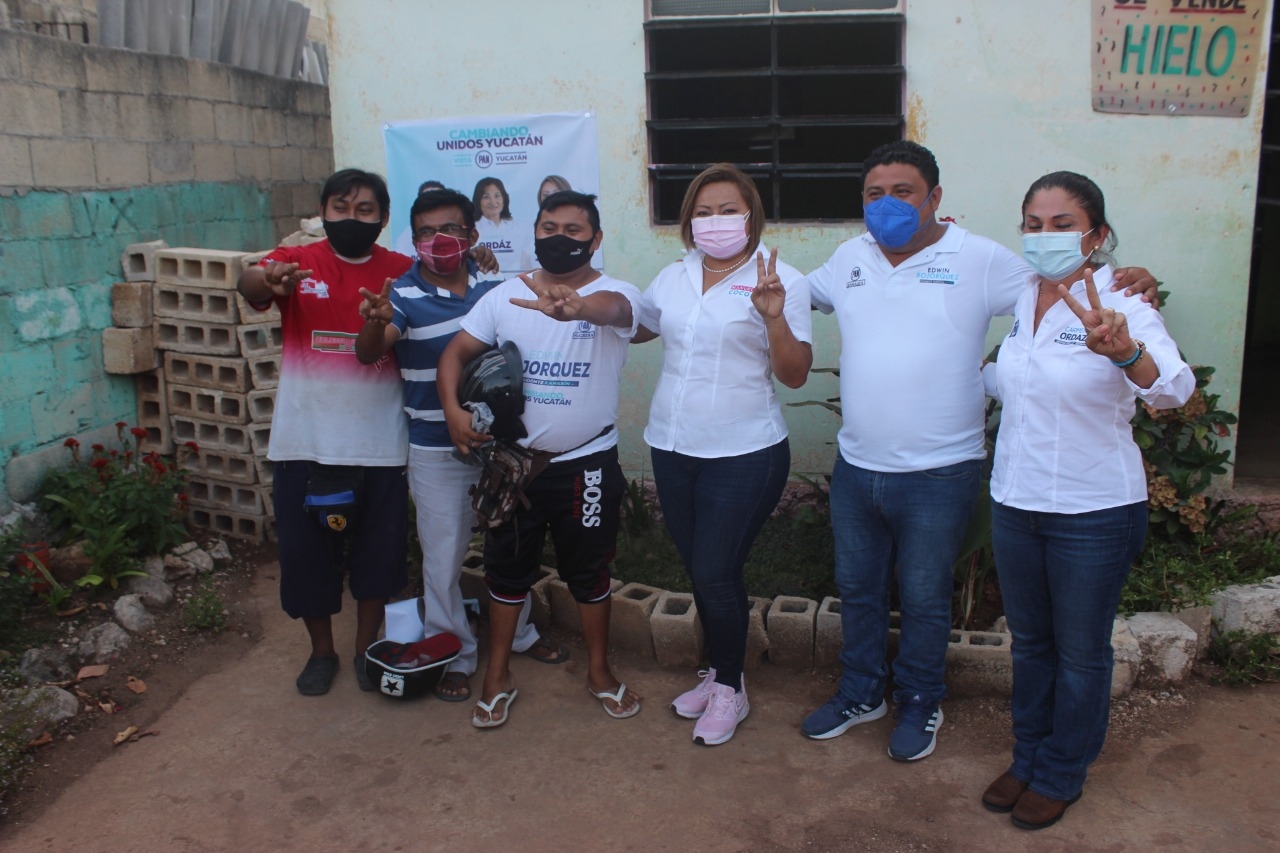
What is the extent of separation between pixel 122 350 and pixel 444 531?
2486 mm

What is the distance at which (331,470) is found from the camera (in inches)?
151

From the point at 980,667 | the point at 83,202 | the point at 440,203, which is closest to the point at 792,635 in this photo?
the point at 980,667

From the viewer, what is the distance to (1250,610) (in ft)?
13.0

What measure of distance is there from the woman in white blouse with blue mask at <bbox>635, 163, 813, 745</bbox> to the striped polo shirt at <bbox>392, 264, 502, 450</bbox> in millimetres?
717

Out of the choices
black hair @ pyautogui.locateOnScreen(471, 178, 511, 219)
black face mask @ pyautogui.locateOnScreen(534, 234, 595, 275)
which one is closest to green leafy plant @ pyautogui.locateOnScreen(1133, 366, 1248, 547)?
black face mask @ pyautogui.locateOnScreen(534, 234, 595, 275)

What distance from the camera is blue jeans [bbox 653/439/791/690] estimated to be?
135 inches

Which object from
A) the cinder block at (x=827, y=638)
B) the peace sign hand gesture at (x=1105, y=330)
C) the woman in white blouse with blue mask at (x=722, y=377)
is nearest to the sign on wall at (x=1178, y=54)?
the woman in white blouse with blue mask at (x=722, y=377)

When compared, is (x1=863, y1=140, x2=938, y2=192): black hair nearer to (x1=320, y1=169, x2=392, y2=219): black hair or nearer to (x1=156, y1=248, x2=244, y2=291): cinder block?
(x1=320, y1=169, x2=392, y2=219): black hair

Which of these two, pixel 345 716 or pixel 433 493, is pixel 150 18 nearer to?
→ pixel 433 493

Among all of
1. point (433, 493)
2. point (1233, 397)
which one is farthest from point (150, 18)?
point (1233, 397)

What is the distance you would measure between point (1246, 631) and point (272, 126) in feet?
20.7

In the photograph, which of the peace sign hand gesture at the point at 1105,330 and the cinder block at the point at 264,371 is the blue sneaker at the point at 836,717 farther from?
the cinder block at the point at 264,371

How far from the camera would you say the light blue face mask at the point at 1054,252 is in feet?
9.21

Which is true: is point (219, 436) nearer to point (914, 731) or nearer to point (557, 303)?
point (557, 303)
